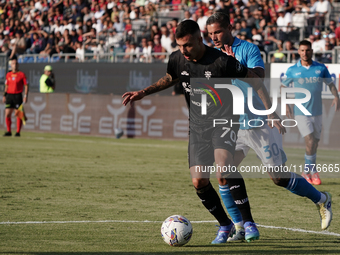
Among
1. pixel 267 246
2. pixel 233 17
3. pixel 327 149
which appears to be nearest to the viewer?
pixel 267 246

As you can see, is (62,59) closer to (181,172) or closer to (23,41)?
(23,41)

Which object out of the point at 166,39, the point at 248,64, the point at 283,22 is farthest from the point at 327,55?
the point at 248,64

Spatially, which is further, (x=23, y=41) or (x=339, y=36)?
(x=23, y=41)

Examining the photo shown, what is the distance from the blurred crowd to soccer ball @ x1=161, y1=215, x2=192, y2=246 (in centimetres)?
1202

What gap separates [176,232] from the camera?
5.62 meters

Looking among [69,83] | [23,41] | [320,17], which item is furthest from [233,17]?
[23,41]

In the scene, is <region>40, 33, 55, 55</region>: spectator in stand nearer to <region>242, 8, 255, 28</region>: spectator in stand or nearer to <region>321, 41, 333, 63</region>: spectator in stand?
<region>242, 8, 255, 28</region>: spectator in stand

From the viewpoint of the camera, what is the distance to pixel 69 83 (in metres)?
22.5

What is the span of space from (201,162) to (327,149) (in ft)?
39.8

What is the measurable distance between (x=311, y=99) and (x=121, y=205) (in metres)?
4.54

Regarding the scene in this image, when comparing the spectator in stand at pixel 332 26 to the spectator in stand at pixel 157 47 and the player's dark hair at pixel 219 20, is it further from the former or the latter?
the player's dark hair at pixel 219 20

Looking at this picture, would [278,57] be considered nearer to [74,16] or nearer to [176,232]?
[74,16]

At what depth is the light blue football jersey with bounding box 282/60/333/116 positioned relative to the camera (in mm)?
10727

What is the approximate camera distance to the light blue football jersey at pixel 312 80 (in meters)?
10.7
